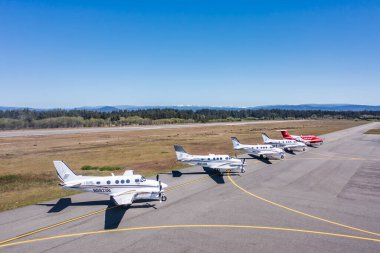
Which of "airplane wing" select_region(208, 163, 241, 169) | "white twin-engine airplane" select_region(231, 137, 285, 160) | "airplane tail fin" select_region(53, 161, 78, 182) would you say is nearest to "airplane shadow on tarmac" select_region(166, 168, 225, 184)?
"airplane wing" select_region(208, 163, 241, 169)

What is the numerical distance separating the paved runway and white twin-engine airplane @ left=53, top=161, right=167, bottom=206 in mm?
1353

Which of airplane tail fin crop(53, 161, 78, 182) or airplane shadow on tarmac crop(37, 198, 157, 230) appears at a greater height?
airplane tail fin crop(53, 161, 78, 182)

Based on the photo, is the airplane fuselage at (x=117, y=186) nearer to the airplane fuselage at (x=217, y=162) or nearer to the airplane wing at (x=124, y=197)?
the airplane wing at (x=124, y=197)

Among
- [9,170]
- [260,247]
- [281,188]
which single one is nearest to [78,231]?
[260,247]

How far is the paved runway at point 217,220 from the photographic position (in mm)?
19281

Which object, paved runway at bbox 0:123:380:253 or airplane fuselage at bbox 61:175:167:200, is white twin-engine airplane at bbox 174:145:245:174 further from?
airplane fuselage at bbox 61:175:167:200

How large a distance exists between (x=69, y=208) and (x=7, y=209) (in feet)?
19.8

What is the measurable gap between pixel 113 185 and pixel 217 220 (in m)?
11.3

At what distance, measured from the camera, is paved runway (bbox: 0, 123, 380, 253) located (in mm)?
19281

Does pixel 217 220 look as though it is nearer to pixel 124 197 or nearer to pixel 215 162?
pixel 124 197

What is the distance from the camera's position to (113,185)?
90.4 feet

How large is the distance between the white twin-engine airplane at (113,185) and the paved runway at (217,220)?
135cm

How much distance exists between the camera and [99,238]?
799 inches

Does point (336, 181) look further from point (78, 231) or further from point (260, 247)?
point (78, 231)
